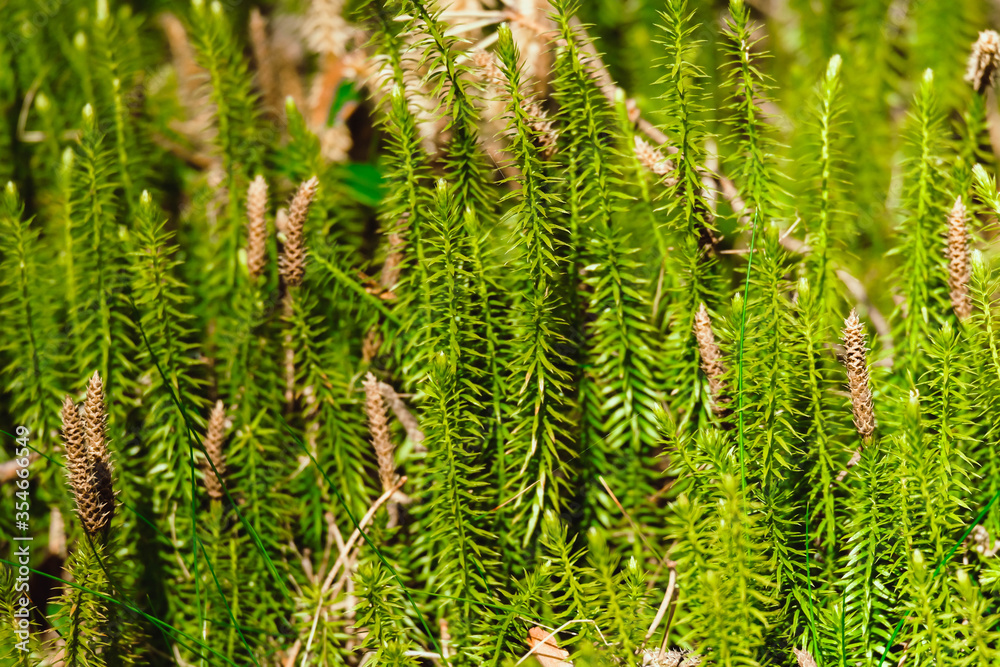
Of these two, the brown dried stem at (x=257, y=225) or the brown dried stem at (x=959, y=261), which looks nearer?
the brown dried stem at (x=959, y=261)

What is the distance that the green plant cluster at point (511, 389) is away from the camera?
1.01 metres

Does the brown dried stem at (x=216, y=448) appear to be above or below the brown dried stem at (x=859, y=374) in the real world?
below

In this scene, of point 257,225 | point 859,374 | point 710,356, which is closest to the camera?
point 859,374

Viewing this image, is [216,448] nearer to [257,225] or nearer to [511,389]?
[257,225]

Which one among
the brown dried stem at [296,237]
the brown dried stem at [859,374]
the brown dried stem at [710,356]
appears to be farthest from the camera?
the brown dried stem at [296,237]

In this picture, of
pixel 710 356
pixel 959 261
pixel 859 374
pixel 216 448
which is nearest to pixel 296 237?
pixel 216 448

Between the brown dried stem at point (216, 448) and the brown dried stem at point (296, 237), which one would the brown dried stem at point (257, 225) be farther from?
the brown dried stem at point (216, 448)

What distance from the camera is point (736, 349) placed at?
1.06 meters

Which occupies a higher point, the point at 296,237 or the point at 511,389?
the point at 296,237

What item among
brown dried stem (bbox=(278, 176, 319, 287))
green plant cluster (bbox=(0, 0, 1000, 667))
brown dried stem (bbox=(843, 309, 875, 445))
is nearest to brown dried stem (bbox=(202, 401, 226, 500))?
green plant cluster (bbox=(0, 0, 1000, 667))

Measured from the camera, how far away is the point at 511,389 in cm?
114

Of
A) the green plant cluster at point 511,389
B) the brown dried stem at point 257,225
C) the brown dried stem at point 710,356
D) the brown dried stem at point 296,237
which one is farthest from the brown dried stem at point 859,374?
the brown dried stem at point 257,225

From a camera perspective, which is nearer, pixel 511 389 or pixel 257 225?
pixel 511 389

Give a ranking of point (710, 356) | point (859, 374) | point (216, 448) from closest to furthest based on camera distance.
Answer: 1. point (859, 374)
2. point (710, 356)
3. point (216, 448)
